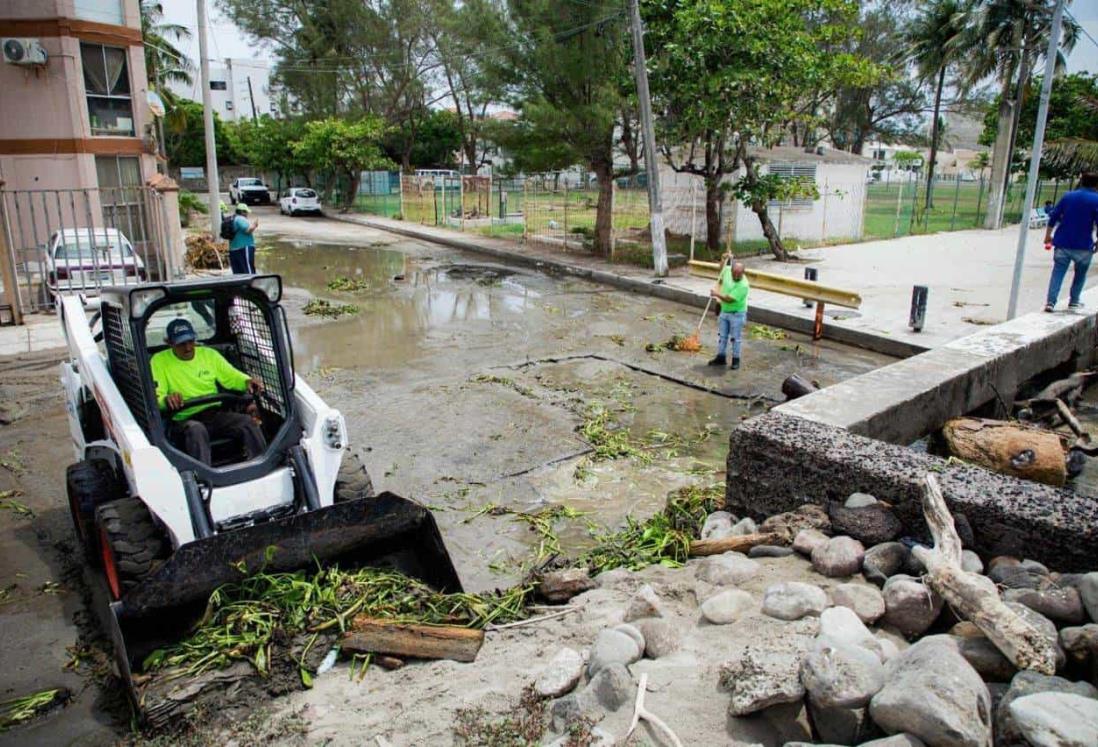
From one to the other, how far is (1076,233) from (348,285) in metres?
14.0

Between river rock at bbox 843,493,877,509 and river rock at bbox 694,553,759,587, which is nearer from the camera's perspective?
river rock at bbox 694,553,759,587

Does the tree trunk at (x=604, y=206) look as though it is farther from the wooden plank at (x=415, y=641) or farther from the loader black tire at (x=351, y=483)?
the wooden plank at (x=415, y=641)

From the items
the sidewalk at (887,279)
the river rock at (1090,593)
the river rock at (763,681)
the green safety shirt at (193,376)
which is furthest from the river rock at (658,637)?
the sidewalk at (887,279)

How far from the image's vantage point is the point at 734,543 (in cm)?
487

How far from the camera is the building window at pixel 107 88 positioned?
1988 centimetres

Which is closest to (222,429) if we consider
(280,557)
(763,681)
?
(280,557)

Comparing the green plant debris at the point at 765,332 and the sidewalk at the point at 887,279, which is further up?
the sidewalk at the point at 887,279

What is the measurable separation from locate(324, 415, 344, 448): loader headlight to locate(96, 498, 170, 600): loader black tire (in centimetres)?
112

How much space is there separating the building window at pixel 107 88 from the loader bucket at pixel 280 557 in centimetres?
1995

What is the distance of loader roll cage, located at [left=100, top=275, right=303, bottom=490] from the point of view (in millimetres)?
4910

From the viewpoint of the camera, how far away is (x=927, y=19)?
120ft

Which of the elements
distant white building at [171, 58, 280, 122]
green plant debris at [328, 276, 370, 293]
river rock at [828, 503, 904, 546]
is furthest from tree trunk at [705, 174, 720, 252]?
distant white building at [171, 58, 280, 122]

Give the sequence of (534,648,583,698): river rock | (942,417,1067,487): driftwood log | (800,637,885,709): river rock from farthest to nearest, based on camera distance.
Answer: (942,417,1067,487): driftwood log
(534,648,583,698): river rock
(800,637,885,709): river rock

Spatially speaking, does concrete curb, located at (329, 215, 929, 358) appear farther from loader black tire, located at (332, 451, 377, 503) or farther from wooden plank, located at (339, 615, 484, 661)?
wooden plank, located at (339, 615, 484, 661)
